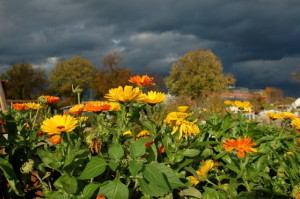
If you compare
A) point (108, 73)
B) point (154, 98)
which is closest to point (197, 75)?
point (108, 73)

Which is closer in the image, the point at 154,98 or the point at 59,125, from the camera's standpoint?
the point at 59,125

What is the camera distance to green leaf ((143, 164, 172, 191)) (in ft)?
3.82

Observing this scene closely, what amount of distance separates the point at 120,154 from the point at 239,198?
1.91 feet

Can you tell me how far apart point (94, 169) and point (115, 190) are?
116mm

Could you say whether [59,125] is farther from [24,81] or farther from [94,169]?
[24,81]

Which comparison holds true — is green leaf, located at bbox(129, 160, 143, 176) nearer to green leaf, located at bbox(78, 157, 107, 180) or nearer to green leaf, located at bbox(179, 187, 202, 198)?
green leaf, located at bbox(78, 157, 107, 180)

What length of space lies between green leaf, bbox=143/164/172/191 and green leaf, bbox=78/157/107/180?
0.17m

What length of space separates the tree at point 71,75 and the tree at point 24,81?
361cm

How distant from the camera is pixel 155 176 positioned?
1189mm

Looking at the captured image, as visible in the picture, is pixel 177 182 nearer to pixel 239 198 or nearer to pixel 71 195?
pixel 239 198

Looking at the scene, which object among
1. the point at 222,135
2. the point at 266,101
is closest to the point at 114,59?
the point at 266,101

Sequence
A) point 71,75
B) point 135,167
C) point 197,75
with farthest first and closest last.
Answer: point 71,75 → point 197,75 → point 135,167

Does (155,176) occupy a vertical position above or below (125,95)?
below

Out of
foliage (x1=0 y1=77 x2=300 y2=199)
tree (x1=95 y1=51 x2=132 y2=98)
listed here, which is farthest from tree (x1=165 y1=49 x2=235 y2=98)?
foliage (x1=0 y1=77 x2=300 y2=199)
